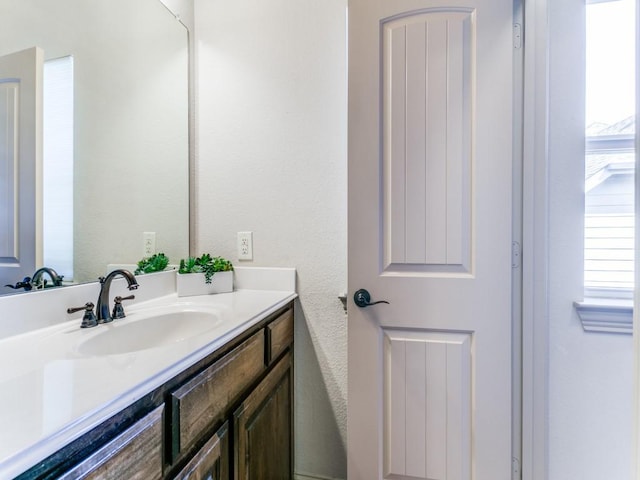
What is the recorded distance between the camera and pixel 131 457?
0.58 metres

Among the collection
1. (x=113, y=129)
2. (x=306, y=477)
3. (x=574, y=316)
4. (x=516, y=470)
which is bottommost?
(x=306, y=477)

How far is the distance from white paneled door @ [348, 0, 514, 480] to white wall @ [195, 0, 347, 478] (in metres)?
0.22

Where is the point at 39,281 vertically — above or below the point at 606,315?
above

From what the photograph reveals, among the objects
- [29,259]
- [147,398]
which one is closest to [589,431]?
[147,398]

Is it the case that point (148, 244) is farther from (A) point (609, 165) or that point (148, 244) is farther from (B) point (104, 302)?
(A) point (609, 165)

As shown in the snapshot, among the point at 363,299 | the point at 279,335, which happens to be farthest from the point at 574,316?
the point at 279,335

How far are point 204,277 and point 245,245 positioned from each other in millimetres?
239

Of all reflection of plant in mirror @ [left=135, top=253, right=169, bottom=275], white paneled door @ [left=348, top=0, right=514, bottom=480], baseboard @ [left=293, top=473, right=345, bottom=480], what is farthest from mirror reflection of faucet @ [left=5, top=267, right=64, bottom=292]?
baseboard @ [left=293, top=473, right=345, bottom=480]

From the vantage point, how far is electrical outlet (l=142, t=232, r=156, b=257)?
1.41m

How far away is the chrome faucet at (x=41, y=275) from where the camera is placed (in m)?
0.95

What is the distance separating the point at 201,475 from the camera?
79cm

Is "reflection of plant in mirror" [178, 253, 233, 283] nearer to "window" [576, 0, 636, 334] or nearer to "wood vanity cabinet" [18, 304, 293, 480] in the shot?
"wood vanity cabinet" [18, 304, 293, 480]

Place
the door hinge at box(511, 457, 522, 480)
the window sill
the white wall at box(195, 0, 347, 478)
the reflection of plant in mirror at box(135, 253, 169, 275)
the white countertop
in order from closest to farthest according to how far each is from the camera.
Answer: the white countertop, the window sill, the door hinge at box(511, 457, 522, 480), the reflection of plant in mirror at box(135, 253, 169, 275), the white wall at box(195, 0, 347, 478)

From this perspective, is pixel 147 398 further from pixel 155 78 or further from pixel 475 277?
pixel 155 78
